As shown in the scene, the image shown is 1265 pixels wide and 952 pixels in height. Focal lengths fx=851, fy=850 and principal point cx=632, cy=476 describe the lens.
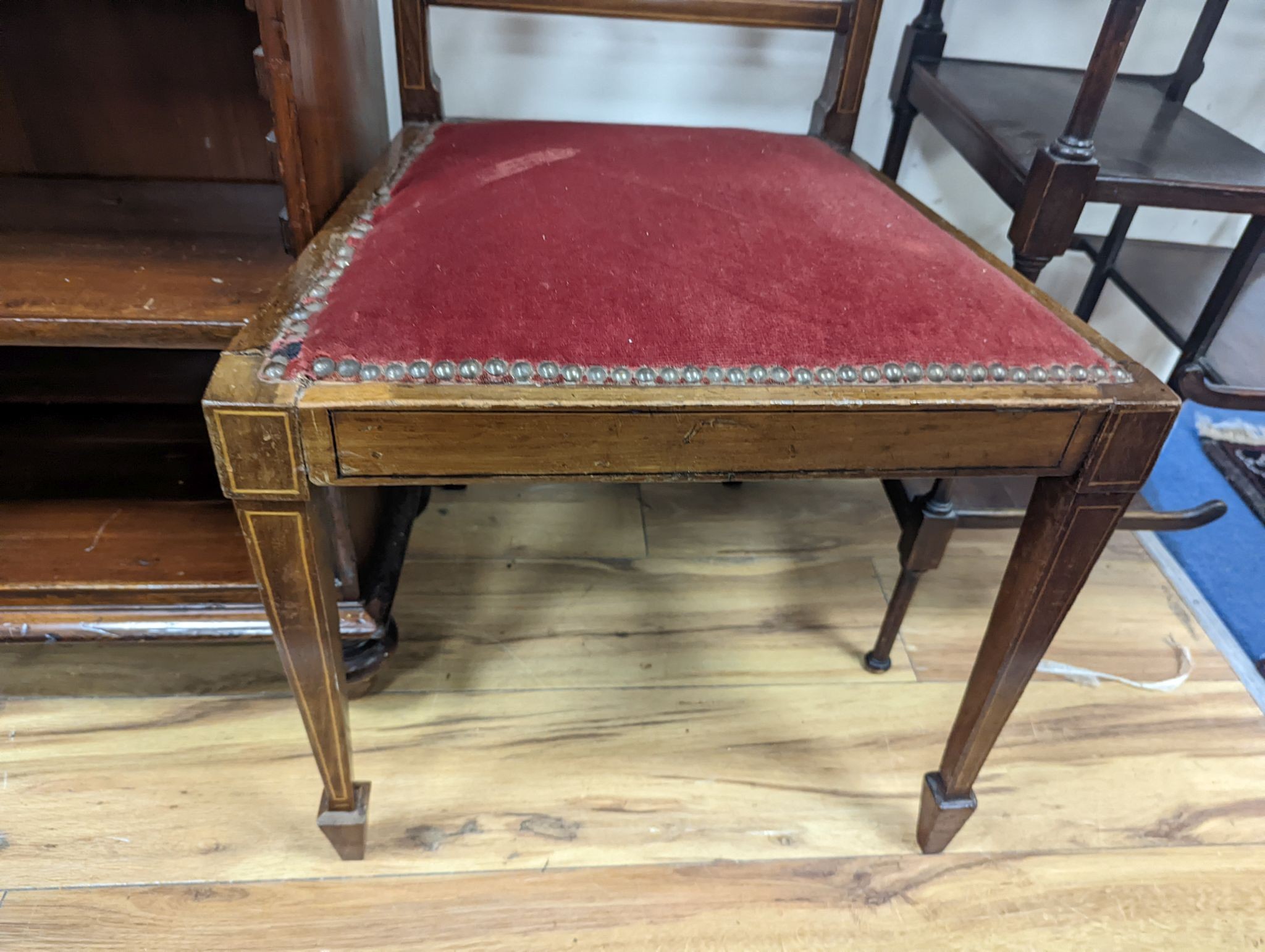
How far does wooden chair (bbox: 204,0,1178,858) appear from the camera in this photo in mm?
522

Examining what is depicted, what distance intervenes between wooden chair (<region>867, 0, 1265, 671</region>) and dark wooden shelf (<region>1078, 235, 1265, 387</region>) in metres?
0.02

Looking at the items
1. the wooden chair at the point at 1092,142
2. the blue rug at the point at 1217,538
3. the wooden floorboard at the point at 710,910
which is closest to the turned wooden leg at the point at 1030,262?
the wooden chair at the point at 1092,142

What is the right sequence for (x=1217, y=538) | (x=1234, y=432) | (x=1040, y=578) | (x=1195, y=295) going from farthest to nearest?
(x=1234, y=432) < (x=1217, y=538) < (x=1195, y=295) < (x=1040, y=578)

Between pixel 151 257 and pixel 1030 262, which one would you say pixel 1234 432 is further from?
pixel 151 257

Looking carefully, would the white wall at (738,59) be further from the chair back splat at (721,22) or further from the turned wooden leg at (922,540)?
the turned wooden leg at (922,540)

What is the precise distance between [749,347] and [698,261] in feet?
0.32

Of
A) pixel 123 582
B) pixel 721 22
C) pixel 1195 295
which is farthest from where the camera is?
pixel 1195 295

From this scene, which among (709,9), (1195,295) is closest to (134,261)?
(709,9)

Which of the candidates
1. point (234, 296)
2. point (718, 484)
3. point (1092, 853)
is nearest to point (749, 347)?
point (234, 296)

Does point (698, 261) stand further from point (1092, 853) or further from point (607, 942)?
point (1092, 853)

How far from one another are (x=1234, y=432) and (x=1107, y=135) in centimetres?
91

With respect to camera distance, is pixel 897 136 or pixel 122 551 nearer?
pixel 122 551

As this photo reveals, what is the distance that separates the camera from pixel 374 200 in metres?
0.71

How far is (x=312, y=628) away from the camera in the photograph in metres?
0.63
